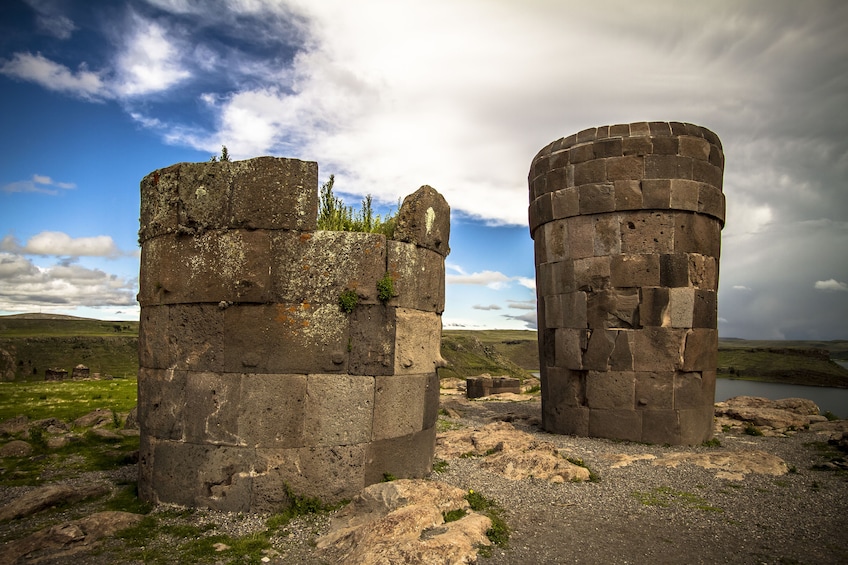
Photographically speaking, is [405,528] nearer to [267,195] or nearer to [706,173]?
[267,195]

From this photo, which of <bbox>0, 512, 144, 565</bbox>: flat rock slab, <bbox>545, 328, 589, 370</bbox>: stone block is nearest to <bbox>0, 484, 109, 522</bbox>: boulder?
<bbox>0, 512, 144, 565</bbox>: flat rock slab

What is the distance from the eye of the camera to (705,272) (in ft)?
34.7

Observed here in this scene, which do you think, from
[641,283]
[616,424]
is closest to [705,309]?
[641,283]

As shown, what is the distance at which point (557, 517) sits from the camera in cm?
585

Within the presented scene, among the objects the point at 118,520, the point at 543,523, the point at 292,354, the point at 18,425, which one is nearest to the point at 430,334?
the point at 292,354

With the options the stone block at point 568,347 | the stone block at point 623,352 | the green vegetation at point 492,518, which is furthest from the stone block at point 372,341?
the stone block at point 623,352

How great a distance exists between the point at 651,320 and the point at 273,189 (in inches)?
302

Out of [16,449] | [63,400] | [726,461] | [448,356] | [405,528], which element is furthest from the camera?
[448,356]

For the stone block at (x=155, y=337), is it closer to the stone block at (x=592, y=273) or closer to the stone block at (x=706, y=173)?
the stone block at (x=592, y=273)

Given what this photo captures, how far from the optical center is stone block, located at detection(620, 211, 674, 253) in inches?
408

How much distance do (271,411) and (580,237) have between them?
7.43 m

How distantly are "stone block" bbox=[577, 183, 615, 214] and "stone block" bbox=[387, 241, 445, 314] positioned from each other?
184 inches

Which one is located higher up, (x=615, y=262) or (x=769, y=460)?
(x=615, y=262)

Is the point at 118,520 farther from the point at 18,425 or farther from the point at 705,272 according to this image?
the point at 705,272
